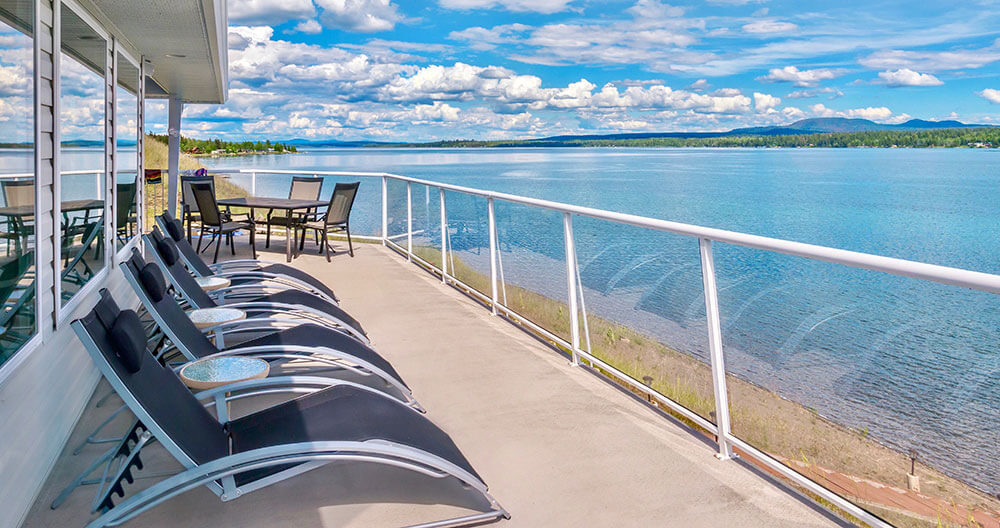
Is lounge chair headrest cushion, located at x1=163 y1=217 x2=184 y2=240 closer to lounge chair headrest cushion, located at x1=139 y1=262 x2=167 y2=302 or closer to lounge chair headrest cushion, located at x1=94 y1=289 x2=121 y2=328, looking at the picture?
lounge chair headrest cushion, located at x1=139 y1=262 x2=167 y2=302

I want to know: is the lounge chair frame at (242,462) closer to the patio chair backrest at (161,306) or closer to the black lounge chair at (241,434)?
the black lounge chair at (241,434)

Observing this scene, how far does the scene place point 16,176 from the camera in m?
2.70

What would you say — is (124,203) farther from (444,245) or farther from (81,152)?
(444,245)

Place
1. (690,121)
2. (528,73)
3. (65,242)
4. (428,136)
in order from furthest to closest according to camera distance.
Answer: (528,73)
(690,121)
(428,136)
(65,242)

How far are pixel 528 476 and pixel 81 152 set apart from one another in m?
3.32

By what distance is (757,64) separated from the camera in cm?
10006

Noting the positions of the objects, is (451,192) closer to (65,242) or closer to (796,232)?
(65,242)

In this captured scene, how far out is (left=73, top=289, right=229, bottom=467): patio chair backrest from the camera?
231 cm

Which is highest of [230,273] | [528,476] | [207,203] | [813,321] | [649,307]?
[813,321]

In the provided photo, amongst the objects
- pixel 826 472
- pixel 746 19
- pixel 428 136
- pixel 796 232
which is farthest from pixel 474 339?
pixel 746 19

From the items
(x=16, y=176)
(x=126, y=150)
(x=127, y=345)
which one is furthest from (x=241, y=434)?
(x=126, y=150)

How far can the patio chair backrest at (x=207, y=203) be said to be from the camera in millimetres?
8820

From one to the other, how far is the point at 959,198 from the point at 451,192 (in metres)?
63.4

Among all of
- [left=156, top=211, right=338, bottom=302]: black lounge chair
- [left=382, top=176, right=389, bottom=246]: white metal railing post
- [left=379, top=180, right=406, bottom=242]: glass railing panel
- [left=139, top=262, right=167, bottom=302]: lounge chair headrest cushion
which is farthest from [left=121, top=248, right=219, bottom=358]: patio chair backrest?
[left=382, top=176, right=389, bottom=246]: white metal railing post
